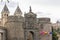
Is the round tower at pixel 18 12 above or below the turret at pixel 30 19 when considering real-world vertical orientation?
above

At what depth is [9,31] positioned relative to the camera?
3881 cm

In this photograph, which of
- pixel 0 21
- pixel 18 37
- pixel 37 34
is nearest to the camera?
pixel 18 37

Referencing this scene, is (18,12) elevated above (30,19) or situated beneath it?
elevated above

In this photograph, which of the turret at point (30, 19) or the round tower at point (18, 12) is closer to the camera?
the turret at point (30, 19)

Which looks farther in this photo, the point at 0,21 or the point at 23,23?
the point at 0,21

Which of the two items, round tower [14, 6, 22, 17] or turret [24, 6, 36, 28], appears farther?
round tower [14, 6, 22, 17]

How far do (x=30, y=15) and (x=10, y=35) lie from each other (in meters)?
4.86

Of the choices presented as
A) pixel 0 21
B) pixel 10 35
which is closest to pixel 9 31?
pixel 10 35

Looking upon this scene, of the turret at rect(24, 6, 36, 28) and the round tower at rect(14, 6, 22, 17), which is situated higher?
the round tower at rect(14, 6, 22, 17)

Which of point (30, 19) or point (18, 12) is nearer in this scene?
point (30, 19)

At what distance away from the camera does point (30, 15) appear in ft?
131

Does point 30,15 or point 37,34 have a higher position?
point 30,15

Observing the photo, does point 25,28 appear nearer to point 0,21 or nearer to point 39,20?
point 39,20

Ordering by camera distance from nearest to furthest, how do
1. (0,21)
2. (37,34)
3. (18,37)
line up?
(18,37), (37,34), (0,21)
